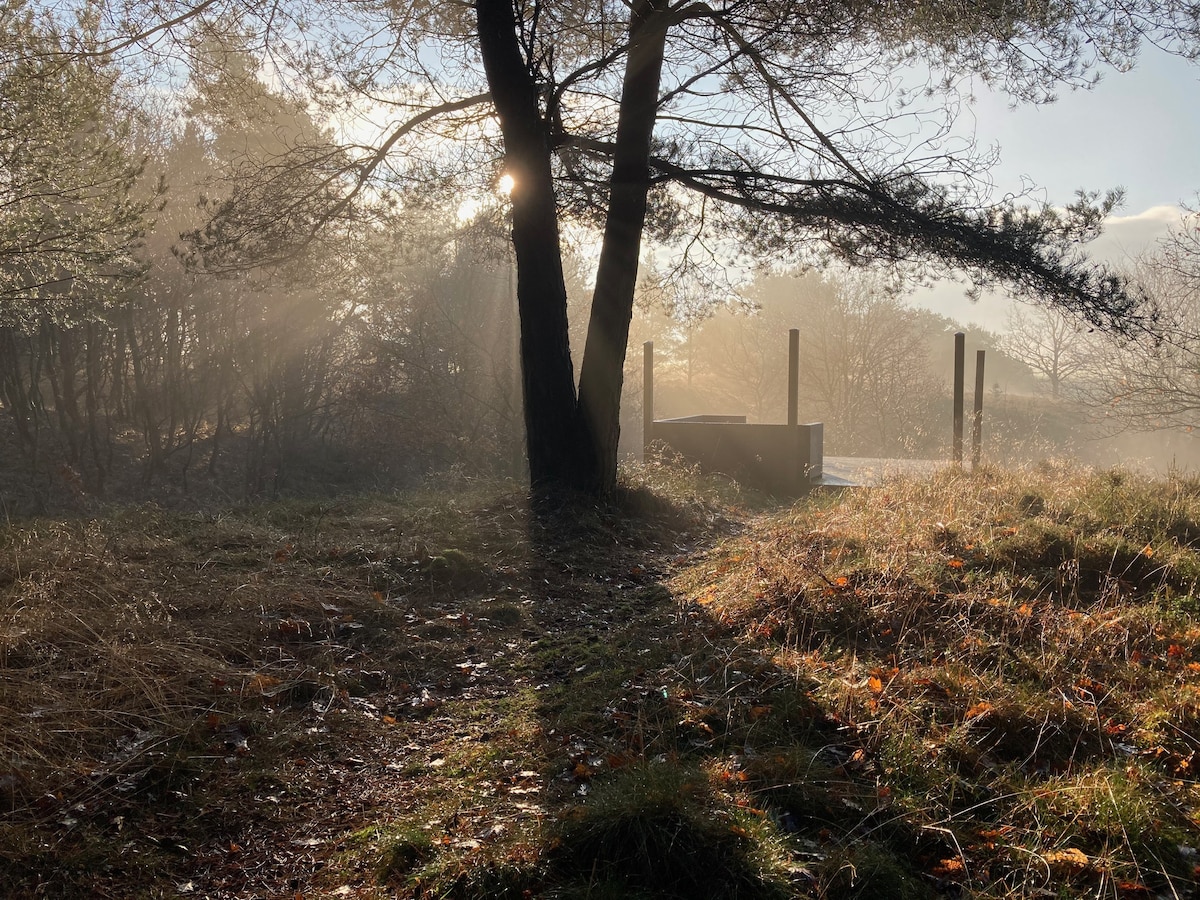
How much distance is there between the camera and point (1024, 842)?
8.45 ft

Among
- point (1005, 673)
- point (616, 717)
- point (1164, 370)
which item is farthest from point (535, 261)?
point (1164, 370)

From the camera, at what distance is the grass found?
8.12ft

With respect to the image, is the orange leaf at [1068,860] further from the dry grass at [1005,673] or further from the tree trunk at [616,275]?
the tree trunk at [616,275]

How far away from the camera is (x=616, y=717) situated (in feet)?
11.8

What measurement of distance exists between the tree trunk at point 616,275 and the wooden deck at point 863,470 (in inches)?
134

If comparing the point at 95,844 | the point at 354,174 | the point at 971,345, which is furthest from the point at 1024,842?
the point at 971,345

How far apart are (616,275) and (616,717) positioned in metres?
5.75

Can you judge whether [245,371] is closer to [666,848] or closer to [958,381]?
[958,381]

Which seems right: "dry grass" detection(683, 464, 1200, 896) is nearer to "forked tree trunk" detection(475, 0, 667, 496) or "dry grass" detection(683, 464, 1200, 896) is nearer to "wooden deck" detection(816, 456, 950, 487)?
"forked tree trunk" detection(475, 0, 667, 496)

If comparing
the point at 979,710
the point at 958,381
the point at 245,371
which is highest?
the point at 245,371

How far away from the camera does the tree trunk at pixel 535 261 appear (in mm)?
7551

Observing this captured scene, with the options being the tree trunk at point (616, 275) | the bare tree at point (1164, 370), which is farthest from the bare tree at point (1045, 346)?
the tree trunk at point (616, 275)

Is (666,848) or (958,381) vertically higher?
(958,381)

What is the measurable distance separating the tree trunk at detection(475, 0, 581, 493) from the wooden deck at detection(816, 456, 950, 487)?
393 centimetres
